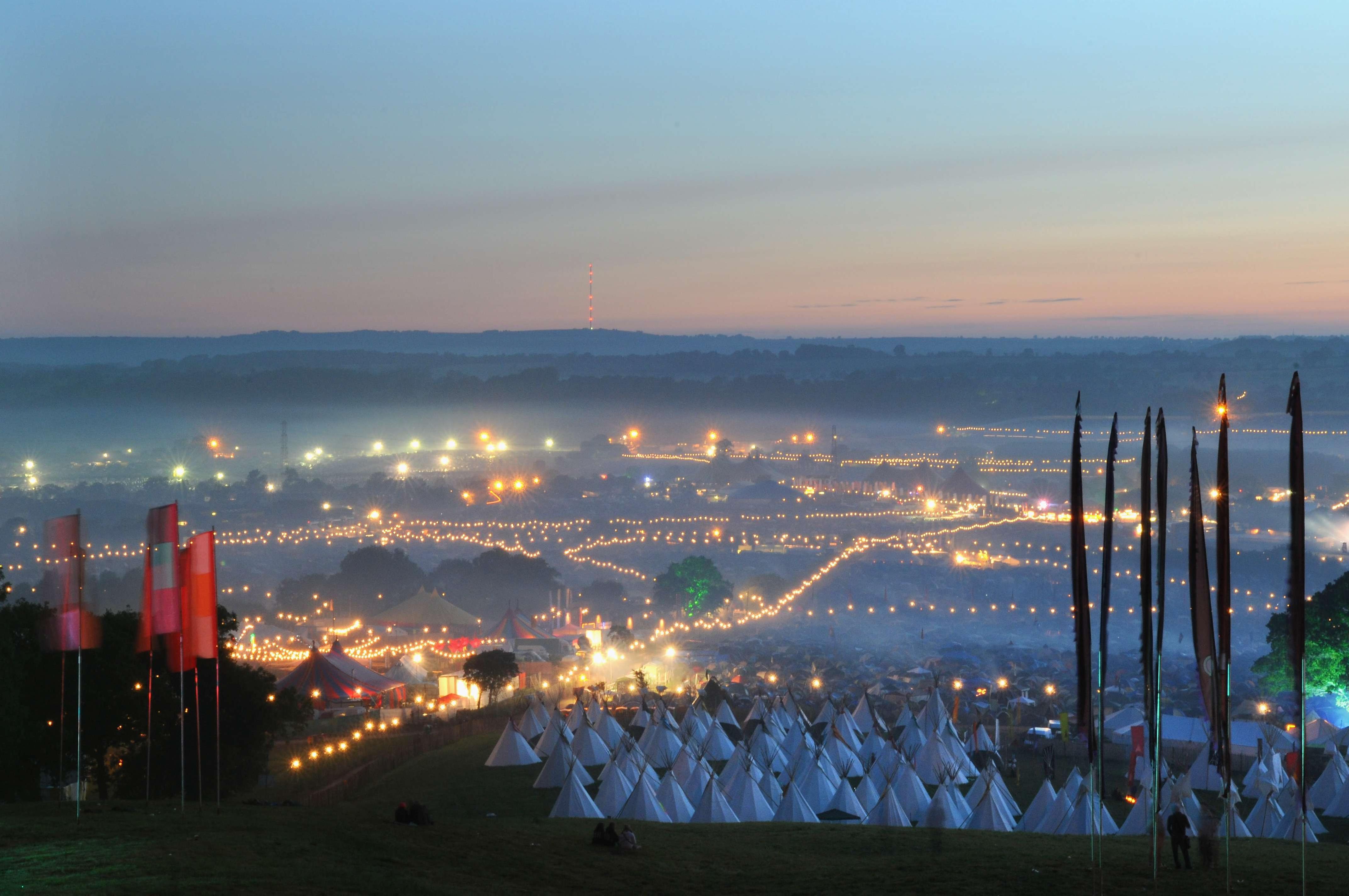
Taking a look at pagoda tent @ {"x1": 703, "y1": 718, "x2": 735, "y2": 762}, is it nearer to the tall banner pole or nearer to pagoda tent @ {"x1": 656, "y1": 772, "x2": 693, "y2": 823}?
pagoda tent @ {"x1": 656, "y1": 772, "x2": 693, "y2": 823}

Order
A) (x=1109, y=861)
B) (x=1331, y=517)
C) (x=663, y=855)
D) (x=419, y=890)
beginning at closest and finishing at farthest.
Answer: (x=419, y=890) < (x=1109, y=861) < (x=663, y=855) < (x=1331, y=517)

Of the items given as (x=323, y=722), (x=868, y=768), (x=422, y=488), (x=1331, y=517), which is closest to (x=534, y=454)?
(x=422, y=488)

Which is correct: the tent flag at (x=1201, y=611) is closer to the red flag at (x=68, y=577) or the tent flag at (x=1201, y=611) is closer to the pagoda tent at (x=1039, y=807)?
the pagoda tent at (x=1039, y=807)

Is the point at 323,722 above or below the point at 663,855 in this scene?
below

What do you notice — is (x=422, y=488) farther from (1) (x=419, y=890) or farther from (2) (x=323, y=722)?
(1) (x=419, y=890)

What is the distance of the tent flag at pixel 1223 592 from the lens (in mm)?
13328

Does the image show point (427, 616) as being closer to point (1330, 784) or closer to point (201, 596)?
point (201, 596)

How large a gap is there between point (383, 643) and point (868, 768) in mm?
29763

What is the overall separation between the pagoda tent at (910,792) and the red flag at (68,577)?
14882mm

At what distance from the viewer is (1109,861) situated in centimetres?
1551

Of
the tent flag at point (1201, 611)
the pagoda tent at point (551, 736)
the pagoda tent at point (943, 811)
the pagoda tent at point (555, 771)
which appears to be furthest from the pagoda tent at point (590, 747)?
the tent flag at point (1201, 611)

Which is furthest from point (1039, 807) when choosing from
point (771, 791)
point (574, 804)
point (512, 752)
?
point (512, 752)

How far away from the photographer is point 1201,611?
48.2 feet

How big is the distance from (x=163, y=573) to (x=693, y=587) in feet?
161
